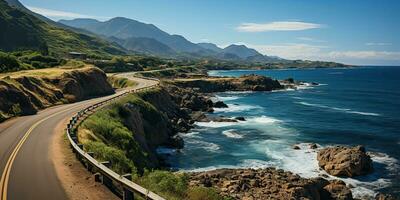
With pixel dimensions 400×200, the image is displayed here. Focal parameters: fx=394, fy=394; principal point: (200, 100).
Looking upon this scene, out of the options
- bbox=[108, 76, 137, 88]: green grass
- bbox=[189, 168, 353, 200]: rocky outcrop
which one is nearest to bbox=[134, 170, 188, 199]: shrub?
bbox=[189, 168, 353, 200]: rocky outcrop

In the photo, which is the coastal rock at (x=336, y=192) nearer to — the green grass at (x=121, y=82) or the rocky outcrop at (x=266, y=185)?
the rocky outcrop at (x=266, y=185)

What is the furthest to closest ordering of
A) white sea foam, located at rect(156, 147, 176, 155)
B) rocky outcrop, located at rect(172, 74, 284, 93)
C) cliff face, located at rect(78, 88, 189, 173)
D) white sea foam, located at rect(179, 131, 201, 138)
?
rocky outcrop, located at rect(172, 74, 284, 93) < white sea foam, located at rect(179, 131, 201, 138) < white sea foam, located at rect(156, 147, 176, 155) < cliff face, located at rect(78, 88, 189, 173)

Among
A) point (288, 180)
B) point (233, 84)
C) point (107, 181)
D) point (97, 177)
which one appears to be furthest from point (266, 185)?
point (233, 84)

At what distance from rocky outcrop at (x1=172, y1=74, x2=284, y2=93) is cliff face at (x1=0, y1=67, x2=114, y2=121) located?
176 ft

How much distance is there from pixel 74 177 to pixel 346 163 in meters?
31.4

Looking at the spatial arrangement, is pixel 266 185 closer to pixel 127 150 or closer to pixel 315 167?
pixel 127 150

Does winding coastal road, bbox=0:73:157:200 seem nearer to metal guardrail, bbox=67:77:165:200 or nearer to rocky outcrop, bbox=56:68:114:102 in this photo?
metal guardrail, bbox=67:77:165:200

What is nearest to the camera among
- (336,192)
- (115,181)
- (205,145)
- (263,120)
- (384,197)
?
(115,181)

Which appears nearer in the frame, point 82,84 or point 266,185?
point 266,185

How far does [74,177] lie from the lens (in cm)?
1806

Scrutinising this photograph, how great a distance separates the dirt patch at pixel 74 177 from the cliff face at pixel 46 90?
19145mm

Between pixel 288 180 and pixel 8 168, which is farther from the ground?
pixel 8 168

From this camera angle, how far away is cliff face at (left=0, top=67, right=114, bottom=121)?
145ft

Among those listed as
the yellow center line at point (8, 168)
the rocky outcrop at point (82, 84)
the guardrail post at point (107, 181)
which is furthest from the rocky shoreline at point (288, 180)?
the rocky outcrop at point (82, 84)
